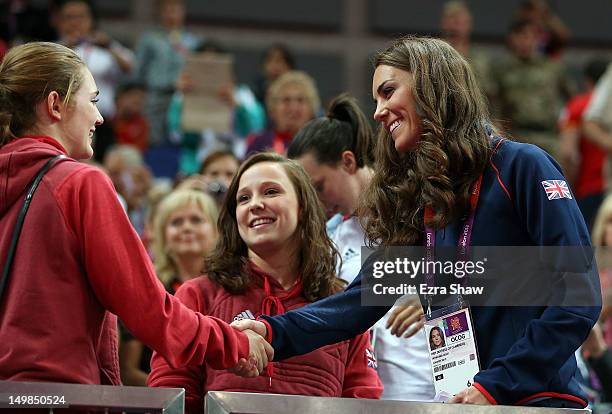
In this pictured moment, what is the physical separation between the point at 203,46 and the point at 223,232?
17.2 feet

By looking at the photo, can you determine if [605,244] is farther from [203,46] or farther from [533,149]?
[203,46]

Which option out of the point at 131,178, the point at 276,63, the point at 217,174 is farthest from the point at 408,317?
the point at 276,63

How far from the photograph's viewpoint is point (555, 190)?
131 inches

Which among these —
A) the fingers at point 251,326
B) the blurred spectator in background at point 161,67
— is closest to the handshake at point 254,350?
the fingers at point 251,326

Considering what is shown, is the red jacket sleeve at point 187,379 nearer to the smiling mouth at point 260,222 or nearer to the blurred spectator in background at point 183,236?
the smiling mouth at point 260,222

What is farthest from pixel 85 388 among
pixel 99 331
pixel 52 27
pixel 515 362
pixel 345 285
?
pixel 52 27

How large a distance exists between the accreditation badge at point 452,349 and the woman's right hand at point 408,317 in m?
0.26

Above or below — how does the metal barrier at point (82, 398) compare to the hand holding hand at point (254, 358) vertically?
above

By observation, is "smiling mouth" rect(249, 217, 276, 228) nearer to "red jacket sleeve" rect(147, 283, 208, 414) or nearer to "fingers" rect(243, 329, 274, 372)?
"red jacket sleeve" rect(147, 283, 208, 414)

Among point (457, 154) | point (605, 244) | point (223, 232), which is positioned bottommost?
point (605, 244)

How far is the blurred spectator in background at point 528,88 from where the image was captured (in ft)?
32.3

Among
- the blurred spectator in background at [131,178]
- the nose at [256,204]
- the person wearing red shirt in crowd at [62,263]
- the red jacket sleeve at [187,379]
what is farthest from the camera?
the blurred spectator in background at [131,178]

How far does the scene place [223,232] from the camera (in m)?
4.33

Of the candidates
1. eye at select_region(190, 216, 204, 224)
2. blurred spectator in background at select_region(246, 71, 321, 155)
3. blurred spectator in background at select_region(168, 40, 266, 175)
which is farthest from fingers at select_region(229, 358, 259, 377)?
blurred spectator in background at select_region(168, 40, 266, 175)
